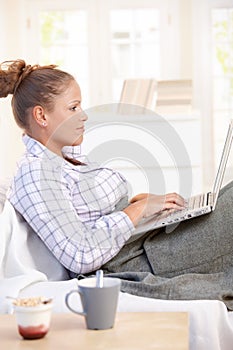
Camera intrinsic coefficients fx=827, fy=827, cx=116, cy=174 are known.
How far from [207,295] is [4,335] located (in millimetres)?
632

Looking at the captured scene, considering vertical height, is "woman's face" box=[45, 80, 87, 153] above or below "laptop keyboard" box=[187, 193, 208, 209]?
above

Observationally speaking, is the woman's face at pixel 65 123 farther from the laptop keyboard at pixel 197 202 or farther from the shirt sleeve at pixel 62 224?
the laptop keyboard at pixel 197 202

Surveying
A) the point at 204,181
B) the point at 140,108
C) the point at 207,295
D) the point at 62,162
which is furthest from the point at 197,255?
the point at 204,181

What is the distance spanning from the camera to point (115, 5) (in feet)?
22.7

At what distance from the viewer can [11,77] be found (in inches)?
94.0

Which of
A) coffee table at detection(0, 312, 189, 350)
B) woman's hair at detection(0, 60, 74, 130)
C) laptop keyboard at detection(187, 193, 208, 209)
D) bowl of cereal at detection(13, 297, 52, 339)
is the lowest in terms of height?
laptop keyboard at detection(187, 193, 208, 209)

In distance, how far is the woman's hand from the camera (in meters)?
2.27

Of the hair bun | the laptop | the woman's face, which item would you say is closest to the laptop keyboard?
the laptop

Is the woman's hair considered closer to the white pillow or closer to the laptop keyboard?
the white pillow

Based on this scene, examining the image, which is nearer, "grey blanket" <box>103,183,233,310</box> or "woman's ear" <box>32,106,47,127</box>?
"grey blanket" <box>103,183,233,310</box>

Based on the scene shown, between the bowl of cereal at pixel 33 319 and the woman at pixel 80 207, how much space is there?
20.7 inches

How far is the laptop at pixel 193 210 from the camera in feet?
7.03

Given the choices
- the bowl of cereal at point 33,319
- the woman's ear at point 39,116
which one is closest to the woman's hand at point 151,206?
the woman's ear at point 39,116

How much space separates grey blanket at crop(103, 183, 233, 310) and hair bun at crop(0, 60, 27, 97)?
1.87ft
